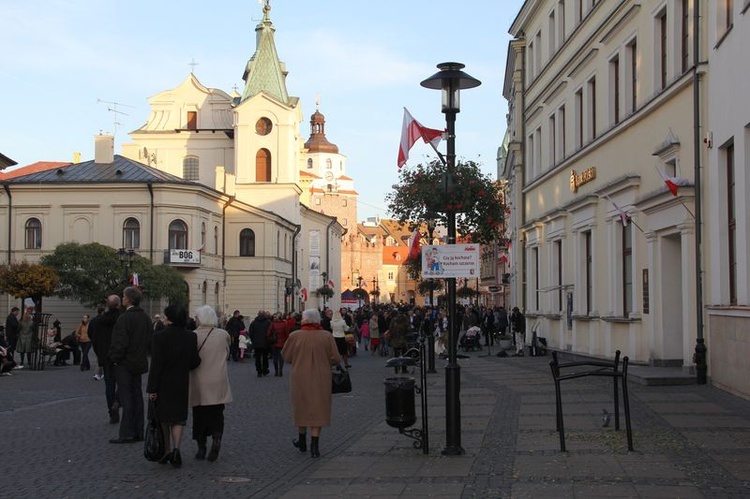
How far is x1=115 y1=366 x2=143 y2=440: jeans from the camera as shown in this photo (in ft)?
40.6

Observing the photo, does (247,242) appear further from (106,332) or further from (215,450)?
(215,450)

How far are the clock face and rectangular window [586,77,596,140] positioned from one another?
50.8 metres

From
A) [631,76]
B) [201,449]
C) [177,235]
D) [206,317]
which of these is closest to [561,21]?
[631,76]

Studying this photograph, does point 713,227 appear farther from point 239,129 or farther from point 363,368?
point 239,129

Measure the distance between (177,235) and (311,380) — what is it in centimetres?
4938

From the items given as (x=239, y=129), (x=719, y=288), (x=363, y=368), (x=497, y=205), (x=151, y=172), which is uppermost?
(x=239, y=129)

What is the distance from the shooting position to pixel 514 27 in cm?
3981

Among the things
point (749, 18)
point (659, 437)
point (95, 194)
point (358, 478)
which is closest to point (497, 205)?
point (749, 18)

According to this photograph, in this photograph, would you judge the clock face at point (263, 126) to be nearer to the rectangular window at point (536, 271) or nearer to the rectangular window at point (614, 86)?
the rectangular window at point (536, 271)

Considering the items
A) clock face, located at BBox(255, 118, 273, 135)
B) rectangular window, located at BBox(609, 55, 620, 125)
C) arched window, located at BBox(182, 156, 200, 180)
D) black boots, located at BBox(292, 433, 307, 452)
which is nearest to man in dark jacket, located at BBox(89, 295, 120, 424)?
black boots, located at BBox(292, 433, 307, 452)

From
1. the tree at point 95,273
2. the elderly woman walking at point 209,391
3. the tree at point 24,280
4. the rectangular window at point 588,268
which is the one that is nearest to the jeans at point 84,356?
the tree at point 24,280

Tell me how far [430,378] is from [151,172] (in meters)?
40.5

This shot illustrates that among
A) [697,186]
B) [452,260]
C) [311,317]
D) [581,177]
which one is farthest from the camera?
[581,177]

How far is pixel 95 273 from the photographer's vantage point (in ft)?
167
